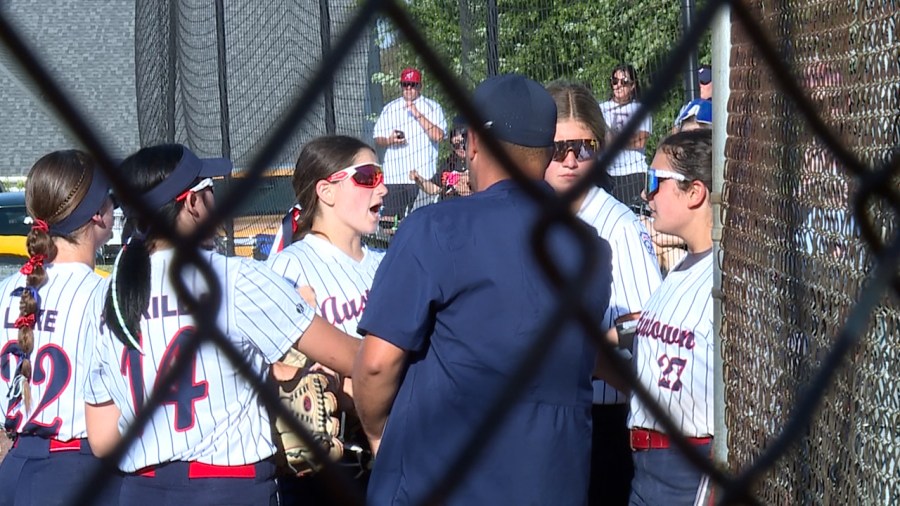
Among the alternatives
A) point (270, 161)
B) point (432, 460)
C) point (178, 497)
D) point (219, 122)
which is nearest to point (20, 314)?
point (178, 497)

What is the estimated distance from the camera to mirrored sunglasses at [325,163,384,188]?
409cm

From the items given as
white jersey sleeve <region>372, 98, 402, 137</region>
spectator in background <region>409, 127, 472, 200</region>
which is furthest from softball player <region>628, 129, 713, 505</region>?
white jersey sleeve <region>372, 98, 402, 137</region>

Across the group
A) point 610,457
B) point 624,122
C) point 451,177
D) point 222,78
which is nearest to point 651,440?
point 610,457

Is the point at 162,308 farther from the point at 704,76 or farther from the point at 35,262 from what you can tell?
the point at 704,76

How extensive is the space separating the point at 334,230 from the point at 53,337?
3.68ft

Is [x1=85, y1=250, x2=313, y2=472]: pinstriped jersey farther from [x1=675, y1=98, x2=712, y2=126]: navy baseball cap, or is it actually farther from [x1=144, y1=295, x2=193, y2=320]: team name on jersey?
[x1=675, y1=98, x2=712, y2=126]: navy baseball cap

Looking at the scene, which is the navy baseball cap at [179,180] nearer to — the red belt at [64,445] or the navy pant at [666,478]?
the red belt at [64,445]

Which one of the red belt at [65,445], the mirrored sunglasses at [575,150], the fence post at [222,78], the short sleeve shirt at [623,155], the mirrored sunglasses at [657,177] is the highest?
the fence post at [222,78]

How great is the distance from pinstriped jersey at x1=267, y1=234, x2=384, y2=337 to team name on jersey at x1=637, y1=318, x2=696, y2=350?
1040mm

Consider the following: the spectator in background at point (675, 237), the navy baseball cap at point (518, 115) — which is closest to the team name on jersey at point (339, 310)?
the navy baseball cap at point (518, 115)

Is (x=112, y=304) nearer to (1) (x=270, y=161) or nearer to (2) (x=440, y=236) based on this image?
(2) (x=440, y=236)

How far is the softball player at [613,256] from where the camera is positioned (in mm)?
3762

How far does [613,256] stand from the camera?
374 centimetres

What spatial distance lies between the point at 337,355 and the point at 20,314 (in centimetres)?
120
